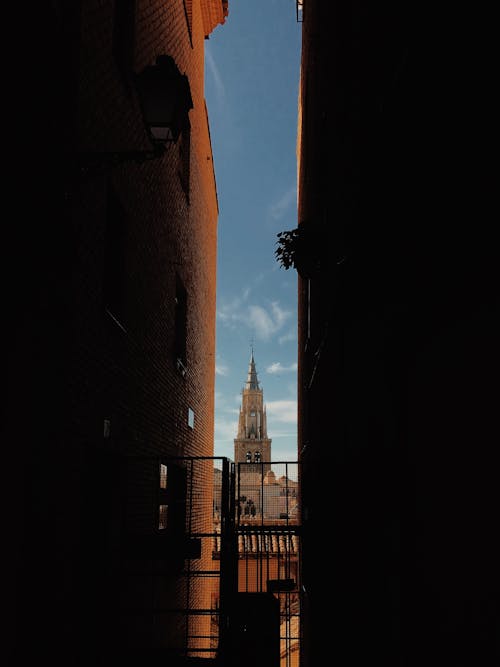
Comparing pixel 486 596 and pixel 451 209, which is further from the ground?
pixel 451 209

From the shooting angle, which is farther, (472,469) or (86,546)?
(86,546)

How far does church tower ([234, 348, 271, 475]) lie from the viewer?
330ft

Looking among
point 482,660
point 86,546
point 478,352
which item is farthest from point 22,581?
point 478,352

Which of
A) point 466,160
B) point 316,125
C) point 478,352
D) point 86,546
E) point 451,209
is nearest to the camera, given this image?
point 478,352

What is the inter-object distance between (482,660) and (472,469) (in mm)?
517

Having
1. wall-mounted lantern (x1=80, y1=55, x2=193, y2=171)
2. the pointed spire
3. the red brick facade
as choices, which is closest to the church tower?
the pointed spire

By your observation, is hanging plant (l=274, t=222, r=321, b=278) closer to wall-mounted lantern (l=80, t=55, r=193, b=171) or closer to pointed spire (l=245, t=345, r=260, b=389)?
wall-mounted lantern (l=80, t=55, r=193, b=171)

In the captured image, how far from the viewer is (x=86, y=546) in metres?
4.73

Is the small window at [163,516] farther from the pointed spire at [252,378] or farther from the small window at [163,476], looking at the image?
the pointed spire at [252,378]

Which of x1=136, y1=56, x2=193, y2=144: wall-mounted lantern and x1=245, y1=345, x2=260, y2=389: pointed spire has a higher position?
x1=245, y1=345, x2=260, y2=389: pointed spire

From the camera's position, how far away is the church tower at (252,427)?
10050 centimetres

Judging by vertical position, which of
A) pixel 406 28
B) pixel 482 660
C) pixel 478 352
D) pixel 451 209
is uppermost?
pixel 406 28

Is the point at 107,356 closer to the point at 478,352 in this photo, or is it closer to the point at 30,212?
the point at 30,212

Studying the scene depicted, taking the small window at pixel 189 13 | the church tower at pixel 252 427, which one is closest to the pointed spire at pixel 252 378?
the church tower at pixel 252 427
